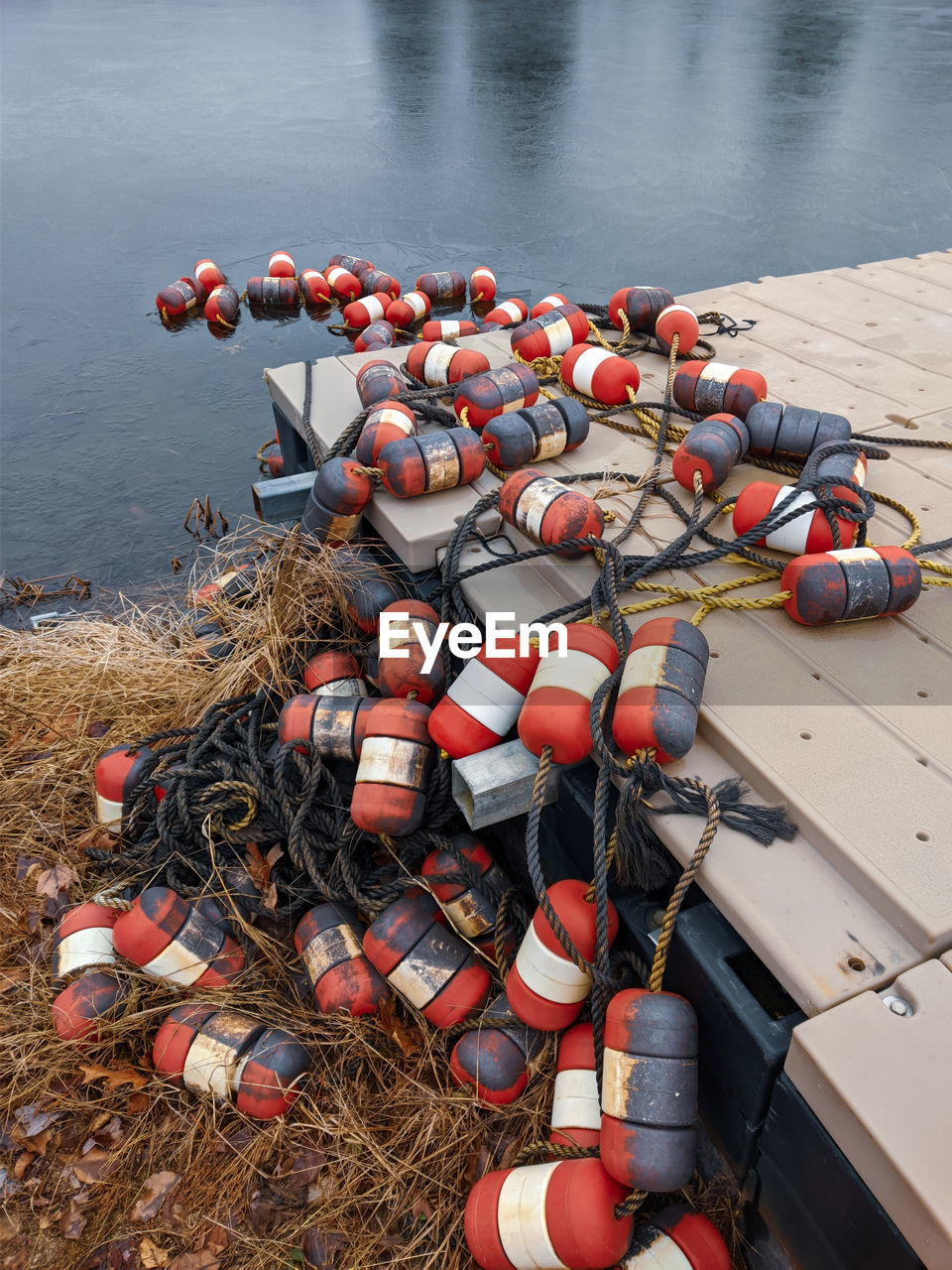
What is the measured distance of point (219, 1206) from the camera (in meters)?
2.47

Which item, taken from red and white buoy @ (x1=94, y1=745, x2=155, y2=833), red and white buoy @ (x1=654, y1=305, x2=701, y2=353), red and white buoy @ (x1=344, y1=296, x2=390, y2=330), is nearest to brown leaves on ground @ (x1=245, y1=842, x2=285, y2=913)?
red and white buoy @ (x1=94, y1=745, x2=155, y2=833)

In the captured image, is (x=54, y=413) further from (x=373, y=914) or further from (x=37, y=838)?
(x=373, y=914)

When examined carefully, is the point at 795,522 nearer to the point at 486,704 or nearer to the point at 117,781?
the point at 486,704

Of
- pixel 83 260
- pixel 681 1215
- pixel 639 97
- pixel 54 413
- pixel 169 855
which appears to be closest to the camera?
pixel 681 1215

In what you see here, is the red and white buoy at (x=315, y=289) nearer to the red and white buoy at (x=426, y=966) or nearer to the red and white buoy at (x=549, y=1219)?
the red and white buoy at (x=426, y=966)

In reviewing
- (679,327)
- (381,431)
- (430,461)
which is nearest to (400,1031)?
(430,461)

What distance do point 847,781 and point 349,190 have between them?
11.3 m

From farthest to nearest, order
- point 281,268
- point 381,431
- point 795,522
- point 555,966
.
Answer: point 281,268 → point 381,431 → point 795,522 → point 555,966

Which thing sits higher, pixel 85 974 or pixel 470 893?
pixel 470 893

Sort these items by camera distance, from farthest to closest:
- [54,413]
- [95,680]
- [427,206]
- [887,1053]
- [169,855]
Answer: [427,206]
[54,413]
[95,680]
[169,855]
[887,1053]

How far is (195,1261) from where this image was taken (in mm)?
2377

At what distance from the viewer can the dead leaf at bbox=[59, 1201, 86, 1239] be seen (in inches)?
96.7

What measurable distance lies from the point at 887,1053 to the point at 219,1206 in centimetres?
186

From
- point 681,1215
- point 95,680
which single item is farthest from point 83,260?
point 681,1215
